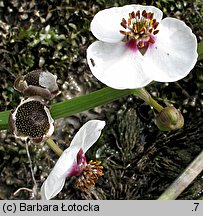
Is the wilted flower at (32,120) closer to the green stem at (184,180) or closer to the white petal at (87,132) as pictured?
the white petal at (87,132)

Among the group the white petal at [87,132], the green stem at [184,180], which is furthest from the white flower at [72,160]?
the green stem at [184,180]

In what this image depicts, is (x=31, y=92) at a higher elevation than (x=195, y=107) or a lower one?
higher

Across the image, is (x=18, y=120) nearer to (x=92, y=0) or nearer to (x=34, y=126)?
(x=34, y=126)

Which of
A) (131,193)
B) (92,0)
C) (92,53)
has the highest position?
(92,53)

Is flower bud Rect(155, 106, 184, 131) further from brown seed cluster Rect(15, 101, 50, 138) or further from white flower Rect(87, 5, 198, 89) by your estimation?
brown seed cluster Rect(15, 101, 50, 138)

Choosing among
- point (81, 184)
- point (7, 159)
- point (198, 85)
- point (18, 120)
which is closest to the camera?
point (18, 120)

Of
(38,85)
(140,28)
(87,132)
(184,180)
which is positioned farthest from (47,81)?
(184,180)

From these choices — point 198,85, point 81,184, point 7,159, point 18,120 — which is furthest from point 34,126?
point 198,85
